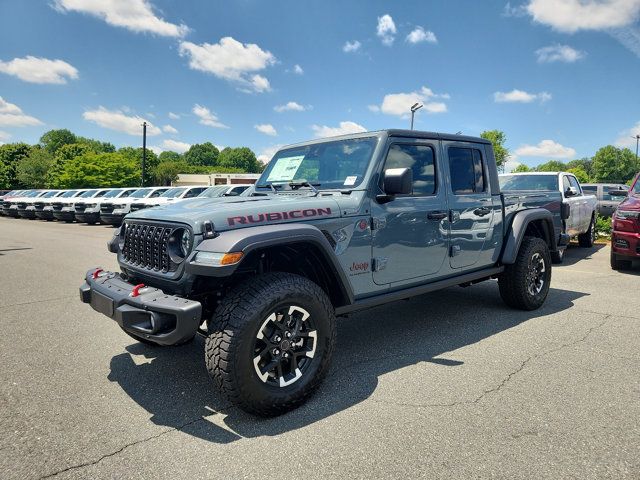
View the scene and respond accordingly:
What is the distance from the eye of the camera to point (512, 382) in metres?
3.27

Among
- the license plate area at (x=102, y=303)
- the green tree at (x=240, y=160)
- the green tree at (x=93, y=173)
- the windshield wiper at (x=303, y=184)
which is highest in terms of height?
the green tree at (x=240, y=160)

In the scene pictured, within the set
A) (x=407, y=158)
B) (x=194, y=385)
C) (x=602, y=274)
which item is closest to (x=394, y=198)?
(x=407, y=158)

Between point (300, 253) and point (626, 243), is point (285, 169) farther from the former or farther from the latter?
point (626, 243)

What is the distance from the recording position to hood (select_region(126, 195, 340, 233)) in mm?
2848

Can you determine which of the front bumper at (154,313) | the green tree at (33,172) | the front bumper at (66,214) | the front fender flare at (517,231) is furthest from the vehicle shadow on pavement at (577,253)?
the green tree at (33,172)

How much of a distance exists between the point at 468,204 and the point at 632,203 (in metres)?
4.92

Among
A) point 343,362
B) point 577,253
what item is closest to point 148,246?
point 343,362

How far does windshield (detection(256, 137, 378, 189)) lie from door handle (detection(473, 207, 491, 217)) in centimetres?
143

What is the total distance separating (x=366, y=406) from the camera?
294 centimetres

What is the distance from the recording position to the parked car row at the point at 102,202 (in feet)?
55.6

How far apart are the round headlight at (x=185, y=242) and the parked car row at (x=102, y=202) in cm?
1115

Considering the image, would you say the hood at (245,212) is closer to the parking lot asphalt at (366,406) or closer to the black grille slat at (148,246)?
the black grille slat at (148,246)

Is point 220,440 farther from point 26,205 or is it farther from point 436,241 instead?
point 26,205

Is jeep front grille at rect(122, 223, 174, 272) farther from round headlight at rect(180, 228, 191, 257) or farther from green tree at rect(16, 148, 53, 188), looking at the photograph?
green tree at rect(16, 148, 53, 188)
